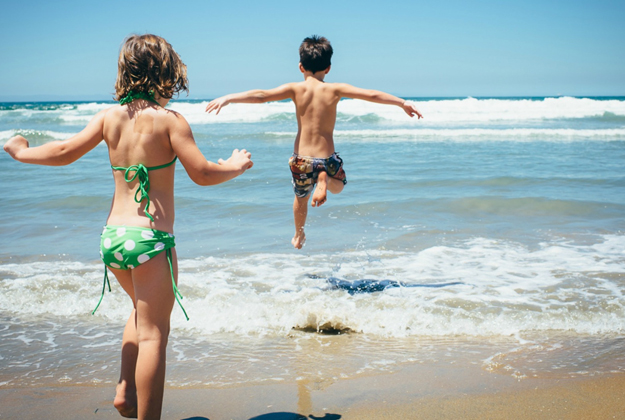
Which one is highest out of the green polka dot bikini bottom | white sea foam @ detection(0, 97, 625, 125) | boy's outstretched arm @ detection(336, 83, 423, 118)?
white sea foam @ detection(0, 97, 625, 125)

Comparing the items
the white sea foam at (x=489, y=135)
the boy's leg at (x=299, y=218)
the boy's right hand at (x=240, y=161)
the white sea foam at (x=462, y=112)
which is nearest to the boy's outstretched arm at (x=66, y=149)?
the boy's right hand at (x=240, y=161)

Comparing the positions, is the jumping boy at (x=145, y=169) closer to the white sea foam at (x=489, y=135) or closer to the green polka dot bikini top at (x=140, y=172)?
the green polka dot bikini top at (x=140, y=172)

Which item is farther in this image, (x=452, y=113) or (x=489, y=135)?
(x=452, y=113)

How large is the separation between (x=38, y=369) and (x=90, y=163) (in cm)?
1108

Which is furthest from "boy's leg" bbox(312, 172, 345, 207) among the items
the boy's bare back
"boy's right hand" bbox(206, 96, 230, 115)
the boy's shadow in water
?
the boy's shadow in water

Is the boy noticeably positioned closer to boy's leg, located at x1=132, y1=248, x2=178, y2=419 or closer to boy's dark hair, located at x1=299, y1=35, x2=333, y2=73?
boy's dark hair, located at x1=299, y1=35, x2=333, y2=73

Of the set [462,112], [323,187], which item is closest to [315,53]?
[323,187]

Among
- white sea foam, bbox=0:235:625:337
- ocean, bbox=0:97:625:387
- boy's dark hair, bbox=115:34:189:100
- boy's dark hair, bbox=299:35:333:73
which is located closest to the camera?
boy's dark hair, bbox=115:34:189:100

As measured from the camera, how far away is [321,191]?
503cm

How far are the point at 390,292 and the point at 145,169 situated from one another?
3.31 metres

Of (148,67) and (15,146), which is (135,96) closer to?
(148,67)

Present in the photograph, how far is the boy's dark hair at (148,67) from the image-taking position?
7.52 ft

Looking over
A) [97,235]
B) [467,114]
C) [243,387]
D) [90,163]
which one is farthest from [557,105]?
[243,387]

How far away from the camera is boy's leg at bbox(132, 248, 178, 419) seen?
2.31 m
